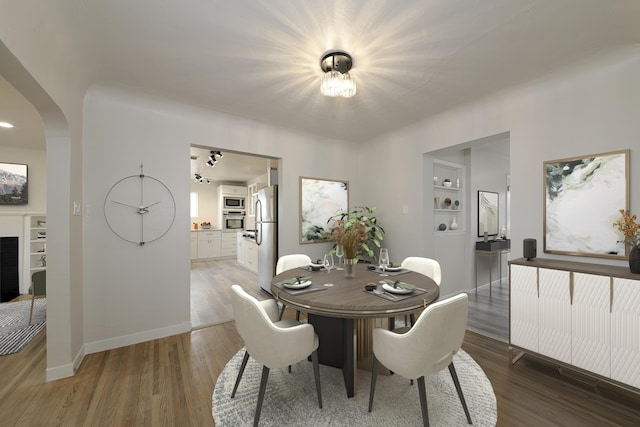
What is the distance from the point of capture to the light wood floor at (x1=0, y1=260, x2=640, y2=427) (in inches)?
63.1

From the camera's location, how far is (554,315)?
6.63 feet

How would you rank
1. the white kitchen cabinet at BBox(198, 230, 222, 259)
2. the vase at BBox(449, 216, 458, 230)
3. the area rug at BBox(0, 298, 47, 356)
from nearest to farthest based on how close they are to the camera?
the area rug at BBox(0, 298, 47, 356) → the vase at BBox(449, 216, 458, 230) → the white kitchen cabinet at BBox(198, 230, 222, 259)

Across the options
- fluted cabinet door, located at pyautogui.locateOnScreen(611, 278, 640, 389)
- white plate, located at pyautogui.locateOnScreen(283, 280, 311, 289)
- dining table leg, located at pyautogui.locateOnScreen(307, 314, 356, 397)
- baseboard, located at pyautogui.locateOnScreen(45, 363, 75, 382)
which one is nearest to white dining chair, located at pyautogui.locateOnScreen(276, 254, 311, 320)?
dining table leg, located at pyautogui.locateOnScreen(307, 314, 356, 397)

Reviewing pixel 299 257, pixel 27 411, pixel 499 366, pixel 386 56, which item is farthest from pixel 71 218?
pixel 499 366

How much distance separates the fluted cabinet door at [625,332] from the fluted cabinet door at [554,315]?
0.77 ft

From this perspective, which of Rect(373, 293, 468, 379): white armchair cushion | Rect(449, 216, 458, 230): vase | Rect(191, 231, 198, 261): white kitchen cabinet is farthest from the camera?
Rect(191, 231, 198, 261): white kitchen cabinet

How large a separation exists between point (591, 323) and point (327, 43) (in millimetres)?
2789

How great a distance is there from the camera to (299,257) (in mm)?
2832

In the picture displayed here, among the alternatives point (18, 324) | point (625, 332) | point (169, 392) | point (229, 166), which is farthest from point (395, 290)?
point (229, 166)

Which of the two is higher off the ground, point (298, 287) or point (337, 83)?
point (337, 83)

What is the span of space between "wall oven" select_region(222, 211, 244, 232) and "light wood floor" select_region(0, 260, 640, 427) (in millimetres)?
5437

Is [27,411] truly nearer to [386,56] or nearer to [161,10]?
[161,10]

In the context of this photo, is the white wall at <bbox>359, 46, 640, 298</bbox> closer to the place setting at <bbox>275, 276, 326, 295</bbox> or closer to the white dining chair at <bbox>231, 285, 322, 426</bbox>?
the place setting at <bbox>275, 276, 326, 295</bbox>

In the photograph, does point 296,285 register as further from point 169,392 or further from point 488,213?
point 488,213
